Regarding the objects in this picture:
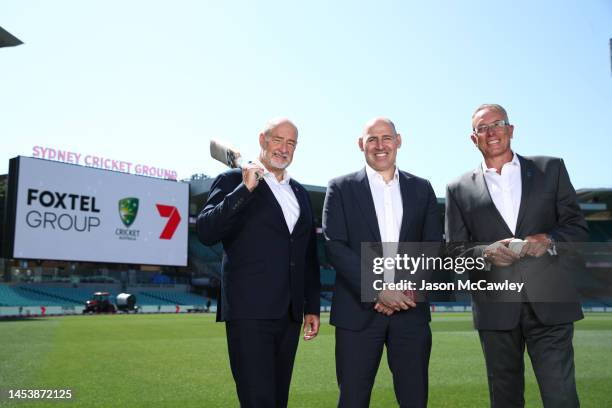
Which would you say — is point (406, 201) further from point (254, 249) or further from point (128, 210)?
point (128, 210)

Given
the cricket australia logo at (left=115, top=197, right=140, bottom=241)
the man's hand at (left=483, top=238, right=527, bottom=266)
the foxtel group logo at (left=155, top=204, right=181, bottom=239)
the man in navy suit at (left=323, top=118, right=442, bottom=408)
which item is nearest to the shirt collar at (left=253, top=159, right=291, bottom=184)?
the man in navy suit at (left=323, top=118, right=442, bottom=408)

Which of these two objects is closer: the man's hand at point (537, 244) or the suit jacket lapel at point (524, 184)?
the man's hand at point (537, 244)

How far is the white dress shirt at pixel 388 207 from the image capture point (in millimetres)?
3397

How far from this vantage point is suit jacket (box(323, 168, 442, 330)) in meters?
3.28

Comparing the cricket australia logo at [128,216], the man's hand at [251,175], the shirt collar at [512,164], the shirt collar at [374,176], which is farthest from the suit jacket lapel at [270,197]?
the cricket australia logo at [128,216]

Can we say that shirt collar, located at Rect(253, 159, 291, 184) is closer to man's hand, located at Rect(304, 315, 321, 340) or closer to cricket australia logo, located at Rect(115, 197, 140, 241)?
man's hand, located at Rect(304, 315, 321, 340)

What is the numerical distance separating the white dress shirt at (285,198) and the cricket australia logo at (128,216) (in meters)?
37.3

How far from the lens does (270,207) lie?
352 cm

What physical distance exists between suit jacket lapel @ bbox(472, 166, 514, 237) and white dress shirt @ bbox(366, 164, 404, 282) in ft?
1.64

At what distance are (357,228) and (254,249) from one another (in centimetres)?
62

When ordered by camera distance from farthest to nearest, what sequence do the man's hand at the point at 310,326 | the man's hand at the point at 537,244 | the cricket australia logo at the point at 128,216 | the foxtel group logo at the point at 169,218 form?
the foxtel group logo at the point at 169,218, the cricket australia logo at the point at 128,216, the man's hand at the point at 310,326, the man's hand at the point at 537,244

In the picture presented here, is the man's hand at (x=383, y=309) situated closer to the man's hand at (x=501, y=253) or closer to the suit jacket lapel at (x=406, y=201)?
the suit jacket lapel at (x=406, y=201)

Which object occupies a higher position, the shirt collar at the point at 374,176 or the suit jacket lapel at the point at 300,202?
the shirt collar at the point at 374,176

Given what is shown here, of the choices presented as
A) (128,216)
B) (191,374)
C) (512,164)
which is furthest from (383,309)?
(128,216)
